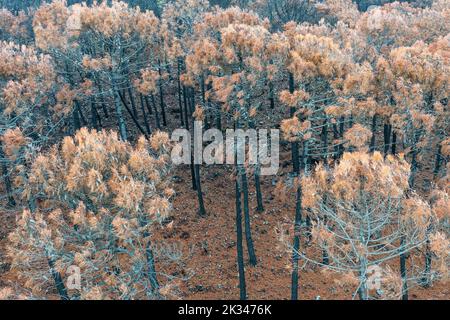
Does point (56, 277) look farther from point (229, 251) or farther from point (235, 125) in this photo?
point (235, 125)

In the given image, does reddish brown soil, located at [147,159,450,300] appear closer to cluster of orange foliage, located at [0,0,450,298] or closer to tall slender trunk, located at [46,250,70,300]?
cluster of orange foliage, located at [0,0,450,298]

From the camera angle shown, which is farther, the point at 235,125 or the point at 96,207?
the point at 235,125

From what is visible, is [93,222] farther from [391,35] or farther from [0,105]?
[391,35]

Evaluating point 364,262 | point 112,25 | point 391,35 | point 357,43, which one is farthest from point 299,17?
point 364,262

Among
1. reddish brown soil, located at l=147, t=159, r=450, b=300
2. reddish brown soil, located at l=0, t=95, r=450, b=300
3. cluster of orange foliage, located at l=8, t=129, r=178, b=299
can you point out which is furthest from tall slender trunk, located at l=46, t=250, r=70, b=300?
reddish brown soil, located at l=147, t=159, r=450, b=300

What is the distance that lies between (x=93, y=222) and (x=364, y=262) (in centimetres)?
791

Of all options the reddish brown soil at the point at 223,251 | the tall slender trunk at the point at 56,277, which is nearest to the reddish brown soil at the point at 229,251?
the reddish brown soil at the point at 223,251

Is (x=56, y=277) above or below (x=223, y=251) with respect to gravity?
above

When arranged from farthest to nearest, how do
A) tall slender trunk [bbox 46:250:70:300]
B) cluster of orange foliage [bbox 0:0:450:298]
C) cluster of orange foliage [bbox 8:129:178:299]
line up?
tall slender trunk [bbox 46:250:70:300] → cluster of orange foliage [bbox 8:129:178:299] → cluster of orange foliage [bbox 0:0:450:298]

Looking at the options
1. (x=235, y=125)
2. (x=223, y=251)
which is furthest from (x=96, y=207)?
(x=223, y=251)

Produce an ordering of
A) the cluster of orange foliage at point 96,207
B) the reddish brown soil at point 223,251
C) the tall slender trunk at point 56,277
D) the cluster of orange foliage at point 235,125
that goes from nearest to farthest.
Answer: the cluster of orange foliage at point 235,125, the cluster of orange foliage at point 96,207, the tall slender trunk at point 56,277, the reddish brown soil at point 223,251

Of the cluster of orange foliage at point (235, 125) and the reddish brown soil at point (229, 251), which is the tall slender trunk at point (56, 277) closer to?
the cluster of orange foliage at point (235, 125)

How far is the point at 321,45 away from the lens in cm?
1442

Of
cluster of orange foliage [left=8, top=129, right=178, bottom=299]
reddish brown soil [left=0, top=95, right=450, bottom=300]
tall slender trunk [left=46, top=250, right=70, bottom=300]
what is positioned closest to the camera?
cluster of orange foliage [left=8, top=129, right=178, bottom=299]
